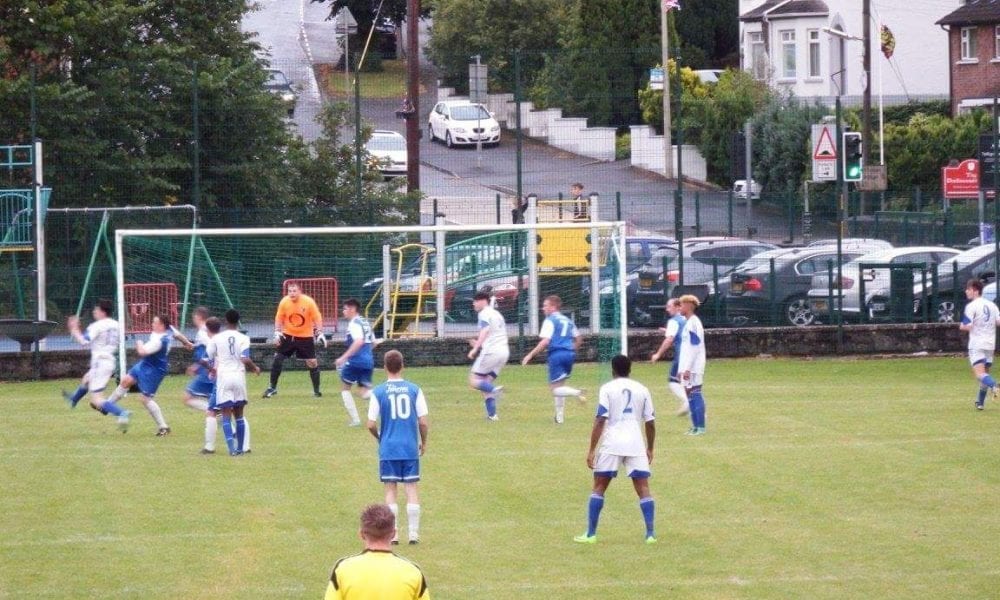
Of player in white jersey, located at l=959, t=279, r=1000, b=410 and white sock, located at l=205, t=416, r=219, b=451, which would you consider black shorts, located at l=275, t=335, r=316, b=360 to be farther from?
player in white jersey, located at l=959, t=279, r=1000, b=410

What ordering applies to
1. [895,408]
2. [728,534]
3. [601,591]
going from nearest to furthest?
[601,591], [728,534], [895,408]

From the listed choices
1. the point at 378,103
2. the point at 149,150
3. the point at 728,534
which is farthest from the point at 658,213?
the point at 728,534

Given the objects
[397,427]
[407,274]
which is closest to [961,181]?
[407,274]

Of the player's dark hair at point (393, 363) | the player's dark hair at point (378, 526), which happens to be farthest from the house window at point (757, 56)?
the player's dark hair at point (378, 526)

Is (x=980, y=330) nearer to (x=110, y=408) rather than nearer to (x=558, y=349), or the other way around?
(x=558, y=349)

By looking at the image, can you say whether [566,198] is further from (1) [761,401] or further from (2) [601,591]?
(2) [601,591]

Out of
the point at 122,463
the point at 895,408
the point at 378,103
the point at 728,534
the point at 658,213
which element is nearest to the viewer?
the point at 728,534

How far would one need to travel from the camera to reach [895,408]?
787 inches

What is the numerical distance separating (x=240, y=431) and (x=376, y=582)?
998 centimetres

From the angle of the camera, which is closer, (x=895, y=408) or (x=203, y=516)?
(x=203, y=516)

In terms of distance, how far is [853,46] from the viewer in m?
59.5

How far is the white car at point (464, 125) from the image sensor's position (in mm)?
28697

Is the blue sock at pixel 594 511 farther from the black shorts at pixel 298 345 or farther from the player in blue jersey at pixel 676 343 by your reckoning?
the black shorts at pixel 298 345

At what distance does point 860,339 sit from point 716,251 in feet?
12.6
